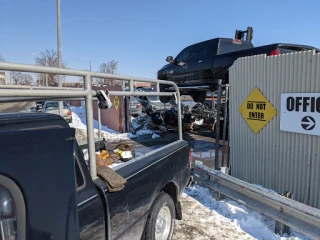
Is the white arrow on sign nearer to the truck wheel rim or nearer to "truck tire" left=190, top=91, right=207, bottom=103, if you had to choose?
the truck wheel rim

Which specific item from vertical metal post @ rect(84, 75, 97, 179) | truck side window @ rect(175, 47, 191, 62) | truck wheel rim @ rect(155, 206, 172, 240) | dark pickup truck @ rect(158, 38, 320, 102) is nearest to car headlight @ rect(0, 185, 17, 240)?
vertical metal post @ rect(84, 75, 97, 179)

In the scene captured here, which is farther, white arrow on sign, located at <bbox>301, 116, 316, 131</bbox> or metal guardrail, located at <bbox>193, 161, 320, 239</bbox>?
white arrow on sign, located at <bbox>301, 116, 316, 131</bbox>

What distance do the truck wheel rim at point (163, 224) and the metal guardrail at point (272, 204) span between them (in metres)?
1.13

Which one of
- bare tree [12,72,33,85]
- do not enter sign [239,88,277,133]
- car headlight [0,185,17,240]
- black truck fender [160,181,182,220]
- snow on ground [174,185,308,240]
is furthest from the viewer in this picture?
bare tree [12,72,33,85]

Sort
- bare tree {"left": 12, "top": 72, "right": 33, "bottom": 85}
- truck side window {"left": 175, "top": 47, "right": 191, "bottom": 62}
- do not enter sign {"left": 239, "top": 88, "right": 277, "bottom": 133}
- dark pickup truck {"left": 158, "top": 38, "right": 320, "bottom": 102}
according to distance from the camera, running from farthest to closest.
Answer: truck side window {"left": 175, "top": 47, "right": 191, "bottom": 62}, dark pickup truck {"left": 158, "top": 38, "right": 320, "bottom": 102}, bare tree {"left": 12, "top": 72, "right": 33, "bottom": 85}, do not enter sign {"left": 239, "top": 88, "right": 277, "bottom": 133}

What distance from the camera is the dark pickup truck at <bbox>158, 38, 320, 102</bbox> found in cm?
690

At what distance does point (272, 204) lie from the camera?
3.21 meters

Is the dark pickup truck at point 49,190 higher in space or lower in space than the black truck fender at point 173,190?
higher

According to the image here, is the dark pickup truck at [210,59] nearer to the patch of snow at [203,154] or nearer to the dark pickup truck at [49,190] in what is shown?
the patch of snow at [203,154]

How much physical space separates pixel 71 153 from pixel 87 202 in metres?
0.50

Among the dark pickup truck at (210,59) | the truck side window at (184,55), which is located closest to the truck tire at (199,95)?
the dark pickup truck at (210,59)

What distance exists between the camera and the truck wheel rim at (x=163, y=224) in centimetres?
294

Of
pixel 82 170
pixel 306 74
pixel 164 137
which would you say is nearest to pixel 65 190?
pixel 82 170

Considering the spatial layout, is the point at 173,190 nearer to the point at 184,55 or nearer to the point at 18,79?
the point at 184,55
